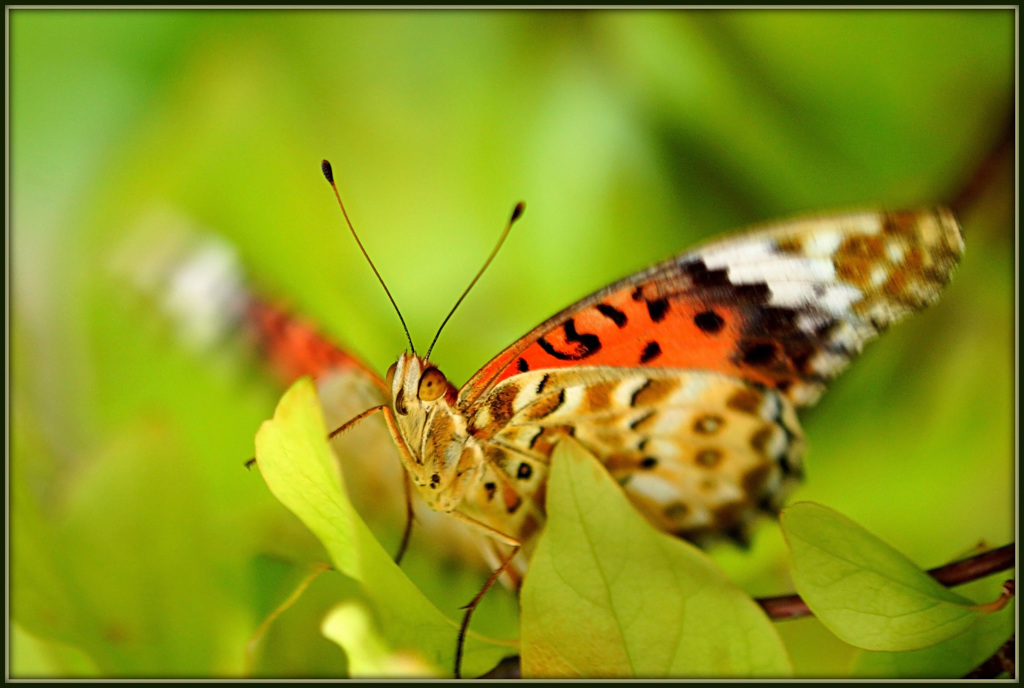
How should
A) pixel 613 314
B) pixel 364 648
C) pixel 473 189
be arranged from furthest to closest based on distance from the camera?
pixel 473 189, pixel 613 314, pixel 364 648

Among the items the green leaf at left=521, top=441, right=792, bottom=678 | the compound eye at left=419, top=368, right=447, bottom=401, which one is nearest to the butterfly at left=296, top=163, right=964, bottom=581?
the compound eye at left=419, top=368, right=447, bottom=401

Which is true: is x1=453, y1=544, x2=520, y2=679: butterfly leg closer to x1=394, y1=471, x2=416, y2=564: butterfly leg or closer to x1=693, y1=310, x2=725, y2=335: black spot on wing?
x1=394, y1=471, x2=416, y2=564: butterfly leg

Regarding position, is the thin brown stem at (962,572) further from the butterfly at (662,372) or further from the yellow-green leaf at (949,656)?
the butterfly at (662,372)

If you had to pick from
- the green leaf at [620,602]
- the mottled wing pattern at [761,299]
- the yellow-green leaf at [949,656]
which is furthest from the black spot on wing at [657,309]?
the yellow-green leaf at [949,656]

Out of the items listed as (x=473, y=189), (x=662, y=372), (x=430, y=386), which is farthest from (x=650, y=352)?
(x=473, y=189)

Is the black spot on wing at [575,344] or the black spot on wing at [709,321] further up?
the black spot on wing at [709,321]

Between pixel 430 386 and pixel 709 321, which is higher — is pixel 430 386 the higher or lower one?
the lower one

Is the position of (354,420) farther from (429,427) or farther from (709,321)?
(709,321)
